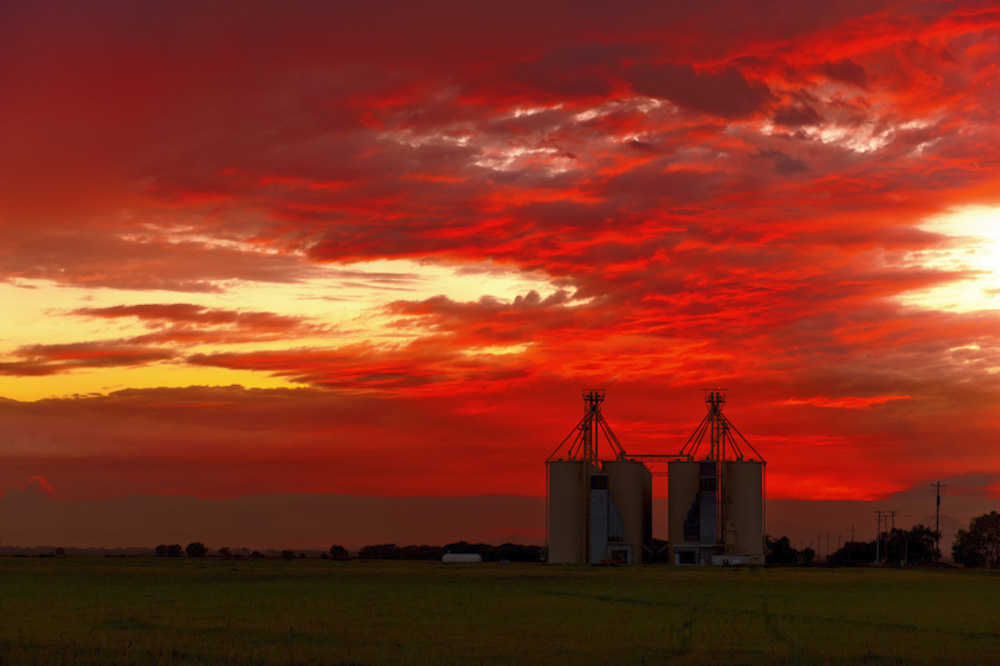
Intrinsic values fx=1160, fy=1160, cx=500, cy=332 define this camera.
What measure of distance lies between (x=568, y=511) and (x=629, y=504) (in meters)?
9.40

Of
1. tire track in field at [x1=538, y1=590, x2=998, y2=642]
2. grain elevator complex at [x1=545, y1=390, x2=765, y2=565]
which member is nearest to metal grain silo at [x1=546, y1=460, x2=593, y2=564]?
grain elevator complex at [x1=545, y1=390, x2=765, y2=565]

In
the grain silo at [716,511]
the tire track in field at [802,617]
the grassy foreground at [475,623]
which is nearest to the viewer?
the grassy foreground at [475,623]

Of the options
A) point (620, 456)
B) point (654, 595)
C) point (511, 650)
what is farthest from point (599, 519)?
point (511, 650)

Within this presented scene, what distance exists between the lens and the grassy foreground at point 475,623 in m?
40.7

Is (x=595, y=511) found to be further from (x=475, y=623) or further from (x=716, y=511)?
(x=475, y=623)

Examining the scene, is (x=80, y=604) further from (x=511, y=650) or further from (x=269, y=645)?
(x=511, y=650)

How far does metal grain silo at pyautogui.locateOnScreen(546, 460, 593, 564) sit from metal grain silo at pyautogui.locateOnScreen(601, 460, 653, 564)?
425cm

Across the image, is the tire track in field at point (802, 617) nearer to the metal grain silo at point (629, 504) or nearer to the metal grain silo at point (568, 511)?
the metal grain silo at point (568, 511)

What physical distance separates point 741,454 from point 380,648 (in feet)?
444

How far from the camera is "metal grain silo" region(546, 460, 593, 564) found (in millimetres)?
161625

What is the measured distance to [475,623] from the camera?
53.5m

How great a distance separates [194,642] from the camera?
143 ft

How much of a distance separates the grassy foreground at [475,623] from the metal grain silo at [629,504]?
69.5 meters

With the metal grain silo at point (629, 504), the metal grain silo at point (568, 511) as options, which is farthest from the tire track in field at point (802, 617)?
the metal grain silo at point (629, 504)
